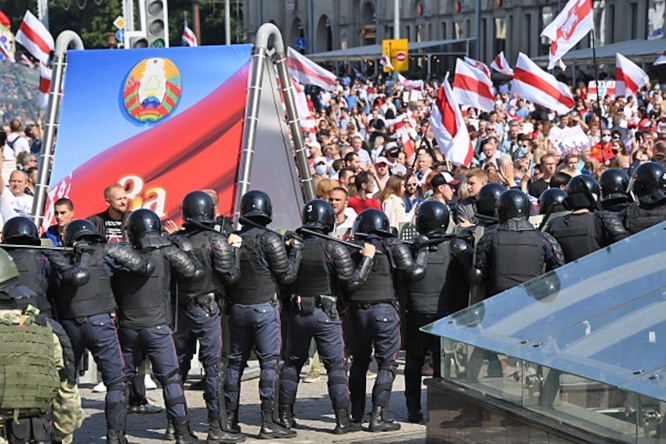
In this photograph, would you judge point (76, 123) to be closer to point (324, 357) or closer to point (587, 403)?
point (324, 357)

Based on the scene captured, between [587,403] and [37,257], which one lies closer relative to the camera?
[587,403]

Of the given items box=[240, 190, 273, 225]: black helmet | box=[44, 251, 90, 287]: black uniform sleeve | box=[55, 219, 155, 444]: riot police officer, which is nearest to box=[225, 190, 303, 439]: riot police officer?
box=[240, 190, 273, 225]: black helmet

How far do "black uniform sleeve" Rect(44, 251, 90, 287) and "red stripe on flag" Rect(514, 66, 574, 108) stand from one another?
11.5m

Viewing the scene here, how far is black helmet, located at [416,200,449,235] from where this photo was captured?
9.27 m

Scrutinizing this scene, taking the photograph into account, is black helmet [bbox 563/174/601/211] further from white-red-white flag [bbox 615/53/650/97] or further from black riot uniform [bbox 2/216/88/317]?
white-red-white flag [bbox 615/53/650/97]

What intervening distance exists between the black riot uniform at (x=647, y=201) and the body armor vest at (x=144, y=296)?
3.53 m

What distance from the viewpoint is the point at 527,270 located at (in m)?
9.09

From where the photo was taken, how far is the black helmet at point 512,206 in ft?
29.8

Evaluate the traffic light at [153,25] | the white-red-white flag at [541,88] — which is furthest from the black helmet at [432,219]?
the white-red-white flag at [541,88]

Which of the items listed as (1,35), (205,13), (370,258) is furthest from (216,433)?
(205,13)

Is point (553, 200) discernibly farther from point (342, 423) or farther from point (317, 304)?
point (342, 423)

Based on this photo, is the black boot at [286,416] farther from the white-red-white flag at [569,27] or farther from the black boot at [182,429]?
the white-red-white flag at [569,27]

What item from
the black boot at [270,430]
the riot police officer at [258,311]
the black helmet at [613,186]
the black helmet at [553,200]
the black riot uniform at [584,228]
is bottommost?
the black boot at [270,430]

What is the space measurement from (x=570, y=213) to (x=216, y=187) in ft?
11.3
